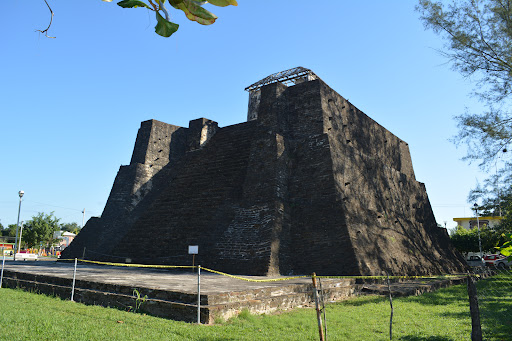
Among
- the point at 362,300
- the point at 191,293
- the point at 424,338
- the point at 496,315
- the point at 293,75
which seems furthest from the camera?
the point at 293,75

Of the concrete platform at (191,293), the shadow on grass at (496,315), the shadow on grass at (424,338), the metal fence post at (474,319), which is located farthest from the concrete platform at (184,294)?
the metal fence post at (474,319)

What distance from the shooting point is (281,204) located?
1228 cm

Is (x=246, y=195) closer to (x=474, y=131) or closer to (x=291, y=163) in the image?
(x=291, y=163)

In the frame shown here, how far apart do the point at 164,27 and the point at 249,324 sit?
17.5 feet

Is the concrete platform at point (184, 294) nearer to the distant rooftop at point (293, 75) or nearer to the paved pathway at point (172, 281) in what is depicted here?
the paved pathway at point (172, 281)

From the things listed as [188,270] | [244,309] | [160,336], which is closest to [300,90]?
[188,270]

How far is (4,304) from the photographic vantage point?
623 cm

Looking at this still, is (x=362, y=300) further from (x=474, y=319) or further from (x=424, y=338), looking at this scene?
(x=474, y=319)

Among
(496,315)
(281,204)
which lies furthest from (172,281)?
(496,315)

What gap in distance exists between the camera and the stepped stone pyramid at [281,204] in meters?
11.3

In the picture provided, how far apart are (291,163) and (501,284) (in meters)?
9.31

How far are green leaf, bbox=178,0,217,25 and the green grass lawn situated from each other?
4261mm

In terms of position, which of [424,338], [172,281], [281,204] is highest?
[281,204]

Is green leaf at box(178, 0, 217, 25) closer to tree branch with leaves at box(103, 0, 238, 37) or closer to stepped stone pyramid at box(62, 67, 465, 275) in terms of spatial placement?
tree branch with leaves at box(103, 0, 238, 37)
